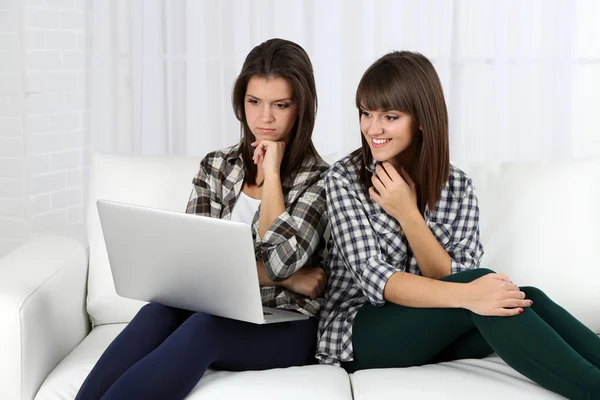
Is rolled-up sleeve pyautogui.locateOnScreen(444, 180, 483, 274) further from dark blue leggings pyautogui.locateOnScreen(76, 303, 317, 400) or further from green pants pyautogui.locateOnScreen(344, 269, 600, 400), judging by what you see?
dark blue leggings pyautogui.locateOnScreen(76, 303, 317, 400)

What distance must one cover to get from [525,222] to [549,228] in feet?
0.20

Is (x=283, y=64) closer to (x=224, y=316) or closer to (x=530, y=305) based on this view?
(x=224, y=316)

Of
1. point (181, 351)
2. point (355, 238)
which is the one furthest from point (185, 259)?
point (355, 238)

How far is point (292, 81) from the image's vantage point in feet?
6.73

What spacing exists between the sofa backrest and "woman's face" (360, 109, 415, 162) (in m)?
0.35

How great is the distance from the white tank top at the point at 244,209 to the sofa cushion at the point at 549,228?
0.60m

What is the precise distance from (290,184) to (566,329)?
2.49ft

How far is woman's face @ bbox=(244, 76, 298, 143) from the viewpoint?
6.69ft

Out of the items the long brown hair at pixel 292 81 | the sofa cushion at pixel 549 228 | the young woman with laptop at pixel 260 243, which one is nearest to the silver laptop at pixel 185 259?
the young woman with laptop at pixel 260 243

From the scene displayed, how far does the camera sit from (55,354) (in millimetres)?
1970

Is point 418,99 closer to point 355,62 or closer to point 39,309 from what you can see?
point 39,309

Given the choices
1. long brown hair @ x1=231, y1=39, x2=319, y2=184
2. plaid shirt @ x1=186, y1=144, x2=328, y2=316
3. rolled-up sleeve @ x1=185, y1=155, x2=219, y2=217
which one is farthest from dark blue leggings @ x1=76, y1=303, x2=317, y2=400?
long brown hair @ x1=231, y1=39, x2=319, y2=184

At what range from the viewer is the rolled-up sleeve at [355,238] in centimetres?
185

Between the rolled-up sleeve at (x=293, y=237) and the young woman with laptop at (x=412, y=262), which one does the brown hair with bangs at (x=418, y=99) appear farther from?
the rolled-up sleeve at (x=293, y=237)
